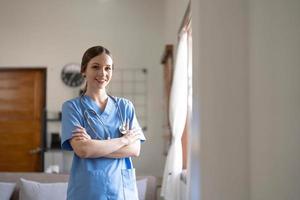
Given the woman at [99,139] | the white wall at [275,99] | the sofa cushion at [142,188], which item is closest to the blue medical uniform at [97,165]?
the woman at [99,139]

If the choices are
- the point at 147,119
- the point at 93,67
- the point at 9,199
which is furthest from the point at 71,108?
the point at 147,119

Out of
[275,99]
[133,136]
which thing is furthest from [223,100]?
[133,136]

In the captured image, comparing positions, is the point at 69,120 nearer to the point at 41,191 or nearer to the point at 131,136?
the point at 131,136

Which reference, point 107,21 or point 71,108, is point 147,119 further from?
point 71,108

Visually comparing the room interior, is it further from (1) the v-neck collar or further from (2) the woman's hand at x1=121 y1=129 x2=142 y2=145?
(1) the v-neck collar

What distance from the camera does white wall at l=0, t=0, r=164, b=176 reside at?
4590mm

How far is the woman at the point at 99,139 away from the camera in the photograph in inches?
50.8

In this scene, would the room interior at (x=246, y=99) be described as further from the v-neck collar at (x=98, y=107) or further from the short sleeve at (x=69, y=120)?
the short sleeve at (x=69, y=120)

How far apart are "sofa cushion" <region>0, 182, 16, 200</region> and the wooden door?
1.90 m

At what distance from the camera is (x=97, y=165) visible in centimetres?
132

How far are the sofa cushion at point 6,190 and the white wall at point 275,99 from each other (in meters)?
1.83

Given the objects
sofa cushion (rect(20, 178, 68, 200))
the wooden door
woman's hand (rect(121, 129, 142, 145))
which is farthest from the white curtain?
the wooden door

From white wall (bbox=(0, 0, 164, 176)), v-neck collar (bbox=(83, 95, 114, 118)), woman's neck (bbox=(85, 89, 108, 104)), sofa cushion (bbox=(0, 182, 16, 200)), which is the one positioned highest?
white wall (bbox=(0, 0, 164, 176))

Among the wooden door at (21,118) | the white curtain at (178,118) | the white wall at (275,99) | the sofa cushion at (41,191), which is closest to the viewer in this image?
the white wall at (275,99)
